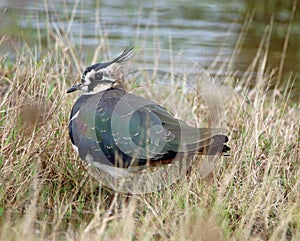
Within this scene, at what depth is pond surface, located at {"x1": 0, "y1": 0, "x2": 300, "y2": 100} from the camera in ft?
29.3

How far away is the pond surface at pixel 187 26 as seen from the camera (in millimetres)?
8938

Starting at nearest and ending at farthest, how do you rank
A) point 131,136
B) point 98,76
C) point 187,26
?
1. point 131,136
2. point 98,76
3. point 187,26

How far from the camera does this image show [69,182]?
16.6 feet

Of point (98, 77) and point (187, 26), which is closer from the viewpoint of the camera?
point (98, 77)

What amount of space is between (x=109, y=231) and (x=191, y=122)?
2.14 m

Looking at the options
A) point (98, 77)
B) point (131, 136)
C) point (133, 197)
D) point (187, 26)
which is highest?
point (98, 77)

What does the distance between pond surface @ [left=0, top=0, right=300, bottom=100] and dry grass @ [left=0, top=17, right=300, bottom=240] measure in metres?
2.82

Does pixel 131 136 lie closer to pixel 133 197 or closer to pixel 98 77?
pixel 133 197

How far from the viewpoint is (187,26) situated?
10172mm

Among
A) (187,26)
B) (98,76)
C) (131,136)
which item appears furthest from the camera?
(187,26)

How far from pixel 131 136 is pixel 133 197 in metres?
0.39

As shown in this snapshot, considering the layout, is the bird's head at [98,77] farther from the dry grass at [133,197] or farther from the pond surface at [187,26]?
the pond surface at [187,26]

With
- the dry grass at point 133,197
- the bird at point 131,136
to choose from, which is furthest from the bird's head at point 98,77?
the dry grass at point 133,197

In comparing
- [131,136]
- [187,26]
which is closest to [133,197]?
[131,136]
